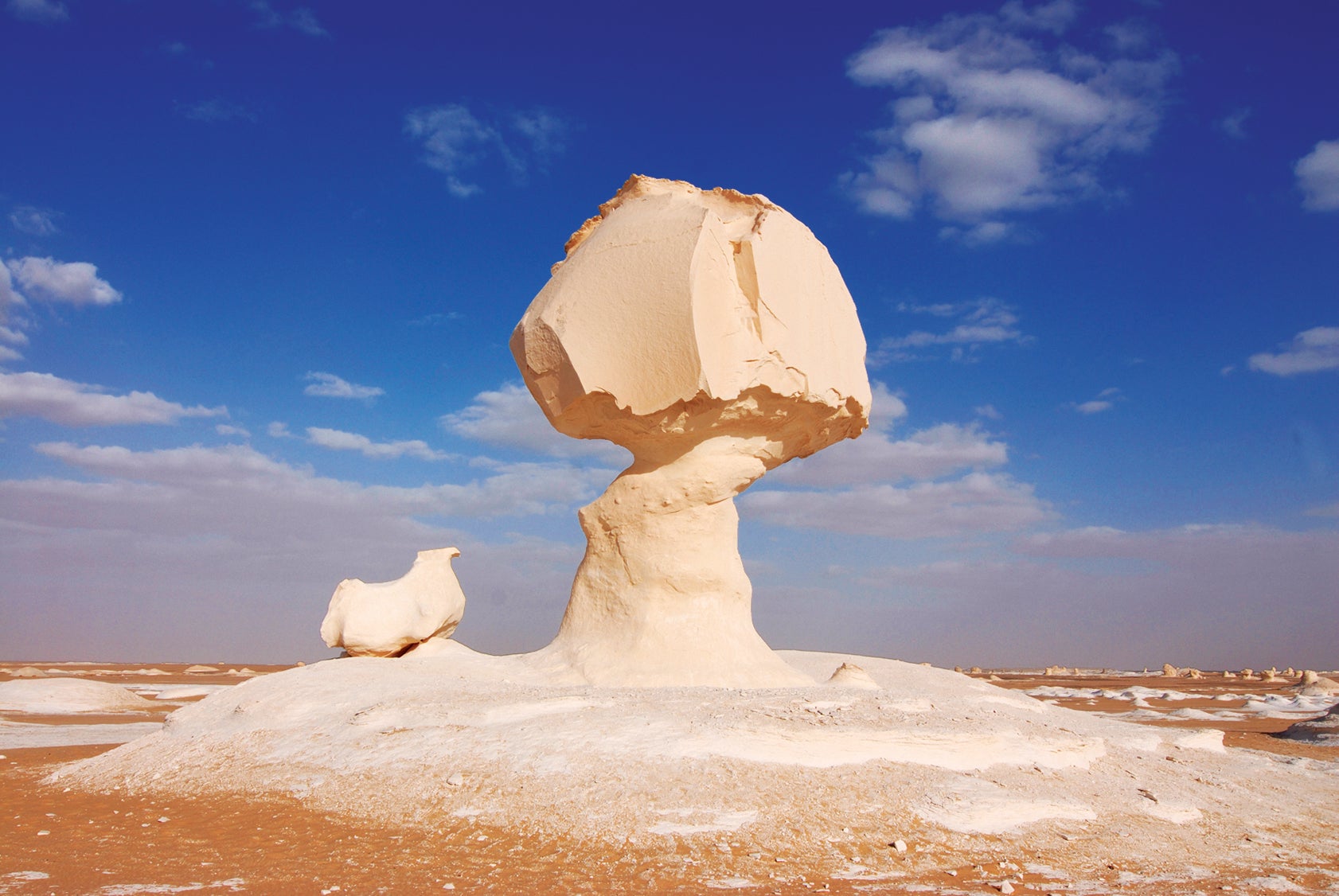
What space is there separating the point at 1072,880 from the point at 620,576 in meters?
5.95

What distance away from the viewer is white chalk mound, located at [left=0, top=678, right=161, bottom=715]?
18922 millimetres

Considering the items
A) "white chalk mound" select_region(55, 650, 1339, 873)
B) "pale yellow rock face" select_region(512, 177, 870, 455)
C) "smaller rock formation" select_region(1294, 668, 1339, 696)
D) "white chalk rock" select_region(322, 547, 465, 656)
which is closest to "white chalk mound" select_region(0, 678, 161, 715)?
"white chalk rock" select_region(322, 547, 465, 656)

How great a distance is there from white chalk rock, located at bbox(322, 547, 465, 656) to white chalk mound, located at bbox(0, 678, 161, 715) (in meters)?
11.6

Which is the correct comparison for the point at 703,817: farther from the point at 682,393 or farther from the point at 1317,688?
the point at 1317,688

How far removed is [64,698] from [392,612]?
12975 millimetres

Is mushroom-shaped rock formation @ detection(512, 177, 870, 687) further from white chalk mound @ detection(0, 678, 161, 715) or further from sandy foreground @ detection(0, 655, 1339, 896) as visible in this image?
white chalk mound @ detection(0, 678, 161, 715)

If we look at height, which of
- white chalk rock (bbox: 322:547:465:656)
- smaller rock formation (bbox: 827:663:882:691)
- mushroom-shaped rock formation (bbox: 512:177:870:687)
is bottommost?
smaller rock formation (bbox: 827:663:882:691)

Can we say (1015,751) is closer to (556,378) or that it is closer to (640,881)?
(640,881)

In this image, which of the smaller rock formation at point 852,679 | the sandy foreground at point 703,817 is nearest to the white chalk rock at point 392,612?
the sandy foreground at point 703,817

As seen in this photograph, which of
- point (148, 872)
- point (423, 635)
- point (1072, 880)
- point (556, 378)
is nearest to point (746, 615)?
point (556, 378)

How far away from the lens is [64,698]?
1931 centimetres

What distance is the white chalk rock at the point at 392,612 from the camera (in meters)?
11.0

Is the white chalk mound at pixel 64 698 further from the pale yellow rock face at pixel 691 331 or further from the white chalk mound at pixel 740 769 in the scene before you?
the pale yellow rock face at pixel 691 331

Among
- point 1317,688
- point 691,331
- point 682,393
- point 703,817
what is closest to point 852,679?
point 682,393
